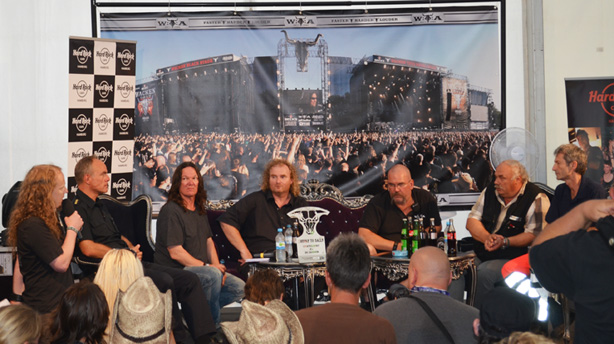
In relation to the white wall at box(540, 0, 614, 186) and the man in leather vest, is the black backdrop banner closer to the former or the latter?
the white wall at box(540, 0, 614, 186)

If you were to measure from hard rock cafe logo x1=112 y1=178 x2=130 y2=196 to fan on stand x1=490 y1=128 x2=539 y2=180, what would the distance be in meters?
3.55

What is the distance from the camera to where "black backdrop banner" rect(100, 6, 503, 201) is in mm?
7340

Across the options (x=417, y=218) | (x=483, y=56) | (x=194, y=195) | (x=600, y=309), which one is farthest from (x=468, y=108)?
(x=600, y=309)

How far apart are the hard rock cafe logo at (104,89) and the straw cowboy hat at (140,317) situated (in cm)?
395

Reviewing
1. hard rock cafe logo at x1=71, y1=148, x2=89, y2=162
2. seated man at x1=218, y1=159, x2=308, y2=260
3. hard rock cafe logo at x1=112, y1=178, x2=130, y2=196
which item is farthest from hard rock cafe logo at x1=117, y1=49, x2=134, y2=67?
seated man at x1=218, y1=159, x2=308, y2=260

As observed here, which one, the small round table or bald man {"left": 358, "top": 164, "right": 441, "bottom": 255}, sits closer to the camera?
the small round table

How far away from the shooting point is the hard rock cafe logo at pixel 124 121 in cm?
683

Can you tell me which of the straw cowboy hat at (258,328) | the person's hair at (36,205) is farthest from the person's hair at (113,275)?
the straw cowboy hat at (258,328)

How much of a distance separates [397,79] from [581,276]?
511 cm

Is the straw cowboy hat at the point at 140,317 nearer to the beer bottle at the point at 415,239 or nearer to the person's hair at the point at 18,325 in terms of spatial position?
the person's hair at the point at 18,325

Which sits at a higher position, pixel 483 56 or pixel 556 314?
pixel 483 56

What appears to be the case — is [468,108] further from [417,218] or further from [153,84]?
[153,84]

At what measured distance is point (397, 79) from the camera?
7.41 metres

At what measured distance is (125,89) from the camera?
6.85 metres
